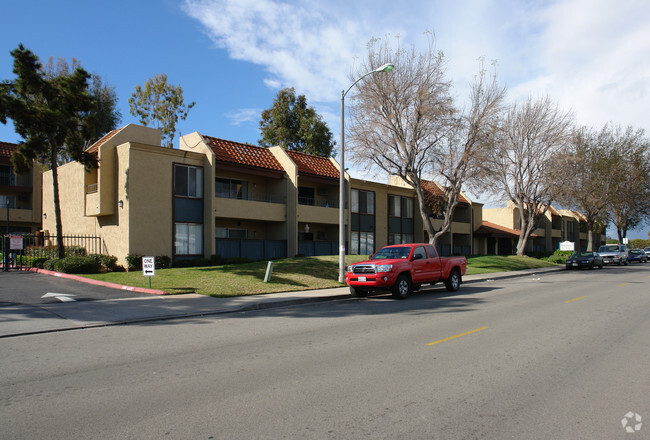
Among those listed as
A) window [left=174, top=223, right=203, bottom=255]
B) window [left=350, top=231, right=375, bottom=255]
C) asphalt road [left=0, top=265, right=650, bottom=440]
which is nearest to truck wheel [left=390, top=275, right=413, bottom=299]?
asphalt road [left=0, top=265, right=650, bottom=440]

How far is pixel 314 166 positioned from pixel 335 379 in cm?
2677

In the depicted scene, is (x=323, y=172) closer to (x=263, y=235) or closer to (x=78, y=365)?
(x=263, y=235)

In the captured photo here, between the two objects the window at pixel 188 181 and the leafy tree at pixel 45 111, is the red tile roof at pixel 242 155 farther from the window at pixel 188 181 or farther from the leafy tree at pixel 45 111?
the leafy tree at pixel 45 111

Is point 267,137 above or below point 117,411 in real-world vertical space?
above

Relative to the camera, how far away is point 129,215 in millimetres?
22547

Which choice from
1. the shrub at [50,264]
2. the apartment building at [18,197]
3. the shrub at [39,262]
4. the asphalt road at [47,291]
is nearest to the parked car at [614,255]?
the asphalt road at [47,291]

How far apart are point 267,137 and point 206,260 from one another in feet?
82.5

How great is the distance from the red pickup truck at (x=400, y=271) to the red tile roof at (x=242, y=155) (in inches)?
534

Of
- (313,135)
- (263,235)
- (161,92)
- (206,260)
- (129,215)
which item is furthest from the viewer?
(313,135)

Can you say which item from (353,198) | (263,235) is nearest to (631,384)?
(263,235)

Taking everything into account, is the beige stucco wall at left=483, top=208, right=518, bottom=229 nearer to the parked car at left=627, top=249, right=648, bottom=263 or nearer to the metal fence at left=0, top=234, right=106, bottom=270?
the parked car at left=627, top=249, right=648, bottom=263

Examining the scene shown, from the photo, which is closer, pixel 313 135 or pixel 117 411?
pixel 117 411

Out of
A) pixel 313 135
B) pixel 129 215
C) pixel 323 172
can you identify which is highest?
pixel 313 135

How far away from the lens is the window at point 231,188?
2802 cm
